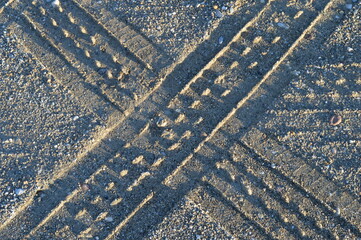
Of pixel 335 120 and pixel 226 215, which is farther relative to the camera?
pixel 335 120

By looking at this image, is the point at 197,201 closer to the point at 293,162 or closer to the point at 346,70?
the point at 293,162

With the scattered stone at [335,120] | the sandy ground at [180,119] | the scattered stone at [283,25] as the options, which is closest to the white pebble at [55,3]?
the sandy ground at [180,119]

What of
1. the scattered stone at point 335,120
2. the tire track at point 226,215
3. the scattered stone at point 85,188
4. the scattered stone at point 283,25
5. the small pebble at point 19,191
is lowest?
the tire track at point 226,215

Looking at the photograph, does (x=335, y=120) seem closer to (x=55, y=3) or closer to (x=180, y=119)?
(x=180, y=119)

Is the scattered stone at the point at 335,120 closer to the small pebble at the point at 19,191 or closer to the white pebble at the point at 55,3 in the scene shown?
the small pebble at the point at 19,191

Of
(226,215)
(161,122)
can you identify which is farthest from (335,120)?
(161,122)

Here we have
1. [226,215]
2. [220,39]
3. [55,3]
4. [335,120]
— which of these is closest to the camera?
[226,215]

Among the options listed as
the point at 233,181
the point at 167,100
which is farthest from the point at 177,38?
the point at 233,181

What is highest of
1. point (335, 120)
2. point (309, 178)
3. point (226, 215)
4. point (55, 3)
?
point (55, 3)

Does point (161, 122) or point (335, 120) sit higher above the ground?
point (161, 122)
